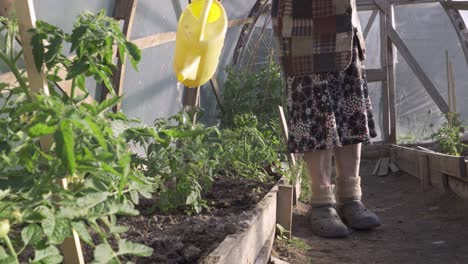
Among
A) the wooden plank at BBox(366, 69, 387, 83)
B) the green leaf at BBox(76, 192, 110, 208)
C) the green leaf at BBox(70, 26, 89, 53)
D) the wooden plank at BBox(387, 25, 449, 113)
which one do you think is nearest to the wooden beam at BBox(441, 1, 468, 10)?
the wooden plank at BBox(387, 25, 449, 113)

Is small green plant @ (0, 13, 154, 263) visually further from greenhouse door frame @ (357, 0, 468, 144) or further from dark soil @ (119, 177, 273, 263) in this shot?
greenhouse door frame @ (357, 0, 468, 144)

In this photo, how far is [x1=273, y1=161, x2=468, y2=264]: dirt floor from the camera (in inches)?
97.5

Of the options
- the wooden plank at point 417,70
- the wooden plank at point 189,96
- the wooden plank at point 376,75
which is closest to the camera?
the wooden plank at point 189,96

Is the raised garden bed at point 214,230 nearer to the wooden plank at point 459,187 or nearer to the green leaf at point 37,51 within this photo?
the green leaf at point 37,51

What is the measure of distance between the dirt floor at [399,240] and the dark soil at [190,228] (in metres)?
0.32

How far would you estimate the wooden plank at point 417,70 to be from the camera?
6.33 m

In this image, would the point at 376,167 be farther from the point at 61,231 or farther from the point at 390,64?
the point at 61,231

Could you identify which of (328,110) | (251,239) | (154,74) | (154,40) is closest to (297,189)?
(328,110)

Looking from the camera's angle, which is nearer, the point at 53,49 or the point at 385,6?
the point at 53,49

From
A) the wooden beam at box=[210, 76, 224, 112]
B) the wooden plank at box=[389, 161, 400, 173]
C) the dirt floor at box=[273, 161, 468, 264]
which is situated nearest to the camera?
the dirt floor at box=[273, 161, 468, 264]

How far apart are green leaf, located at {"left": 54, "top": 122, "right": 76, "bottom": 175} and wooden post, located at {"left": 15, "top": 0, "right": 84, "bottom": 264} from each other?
0.84 feet

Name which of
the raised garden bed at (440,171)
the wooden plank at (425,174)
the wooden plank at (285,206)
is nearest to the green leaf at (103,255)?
the wooden plank at (285,206)

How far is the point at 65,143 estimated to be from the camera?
72 centimetres

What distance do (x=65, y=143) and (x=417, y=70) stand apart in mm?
6138
